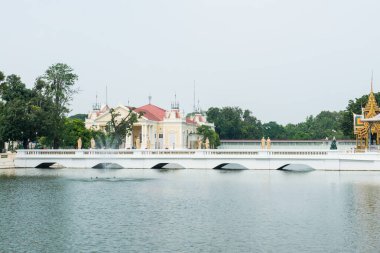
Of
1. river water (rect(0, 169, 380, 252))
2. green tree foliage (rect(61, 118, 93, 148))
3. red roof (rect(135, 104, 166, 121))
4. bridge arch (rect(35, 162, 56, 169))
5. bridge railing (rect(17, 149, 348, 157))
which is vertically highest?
red roof (rect(135, 104, 166, 121))

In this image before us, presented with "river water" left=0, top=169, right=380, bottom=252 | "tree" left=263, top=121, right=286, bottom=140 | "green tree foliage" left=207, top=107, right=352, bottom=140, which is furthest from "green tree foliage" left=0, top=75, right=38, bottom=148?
"tree" left=263, top=121, right=286, bottom=140

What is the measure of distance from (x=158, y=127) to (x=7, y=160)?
4742cm

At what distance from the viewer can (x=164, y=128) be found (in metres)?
111

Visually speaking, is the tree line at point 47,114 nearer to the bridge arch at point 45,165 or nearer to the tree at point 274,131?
the bridge arch at point 45,165

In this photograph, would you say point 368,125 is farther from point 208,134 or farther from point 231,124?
point 231,124

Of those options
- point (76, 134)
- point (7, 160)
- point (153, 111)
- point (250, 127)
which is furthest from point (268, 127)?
point (7, 160)

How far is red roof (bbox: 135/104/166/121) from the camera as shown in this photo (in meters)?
111

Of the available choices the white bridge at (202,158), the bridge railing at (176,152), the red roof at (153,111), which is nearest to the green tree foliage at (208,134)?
the red roof at (153,111)

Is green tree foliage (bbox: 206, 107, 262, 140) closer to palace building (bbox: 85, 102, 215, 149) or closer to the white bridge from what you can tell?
palace building (bbox: 85, 102, 215, 149)

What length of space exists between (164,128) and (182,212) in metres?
80.5

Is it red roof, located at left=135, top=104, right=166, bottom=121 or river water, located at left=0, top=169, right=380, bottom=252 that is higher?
red roof, located at left=135, top=104, right=166, bottom=121

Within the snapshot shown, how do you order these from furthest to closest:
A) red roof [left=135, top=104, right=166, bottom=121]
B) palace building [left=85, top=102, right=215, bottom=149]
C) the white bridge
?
red roof [left=135, top=104, right=166, bottom=121] → palace building [left=85, top=102, right=215, bottom=149] → the white bridge

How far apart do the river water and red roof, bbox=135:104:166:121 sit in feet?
211

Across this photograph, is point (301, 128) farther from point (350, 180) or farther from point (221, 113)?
point (350, 180)
